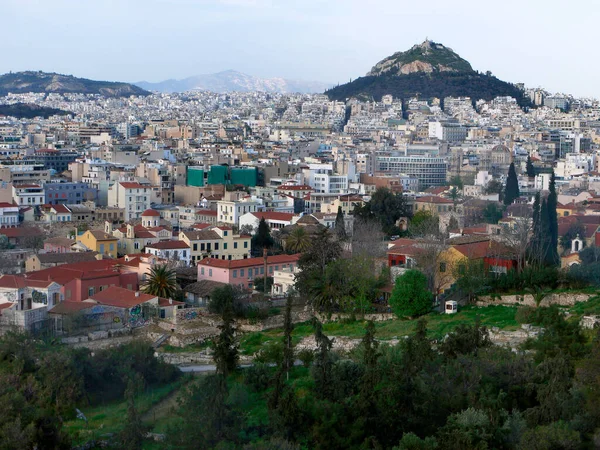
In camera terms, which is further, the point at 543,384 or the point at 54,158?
the point at 54,158

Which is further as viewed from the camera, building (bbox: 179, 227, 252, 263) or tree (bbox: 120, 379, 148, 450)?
building (bbox: 179, 227, 252, 263)

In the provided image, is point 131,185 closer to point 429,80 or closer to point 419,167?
point 419,167

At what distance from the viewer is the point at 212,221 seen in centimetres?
3575

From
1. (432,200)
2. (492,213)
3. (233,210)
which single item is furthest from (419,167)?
(233,210)

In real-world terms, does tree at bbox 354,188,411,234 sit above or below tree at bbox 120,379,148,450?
above

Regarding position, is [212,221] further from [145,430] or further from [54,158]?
[145,430]

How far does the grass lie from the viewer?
573 inches

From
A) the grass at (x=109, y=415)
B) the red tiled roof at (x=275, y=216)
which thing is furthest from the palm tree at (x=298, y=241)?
the grass at (x=109, y=415)

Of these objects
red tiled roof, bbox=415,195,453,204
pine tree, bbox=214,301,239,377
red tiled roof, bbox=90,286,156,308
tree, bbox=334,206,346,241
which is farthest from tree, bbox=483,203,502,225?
pine tree, bbox=214,301,239,377

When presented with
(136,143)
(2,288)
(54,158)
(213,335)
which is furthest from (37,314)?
Answer: (136,143)

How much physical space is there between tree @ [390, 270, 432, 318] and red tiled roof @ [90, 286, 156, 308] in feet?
18.0

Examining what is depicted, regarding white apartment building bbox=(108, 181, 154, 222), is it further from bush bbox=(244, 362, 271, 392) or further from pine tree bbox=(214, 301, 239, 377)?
bush bbox=(244, 362, 271, 392)

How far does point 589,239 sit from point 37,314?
15.4 meters

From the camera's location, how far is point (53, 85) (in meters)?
133
